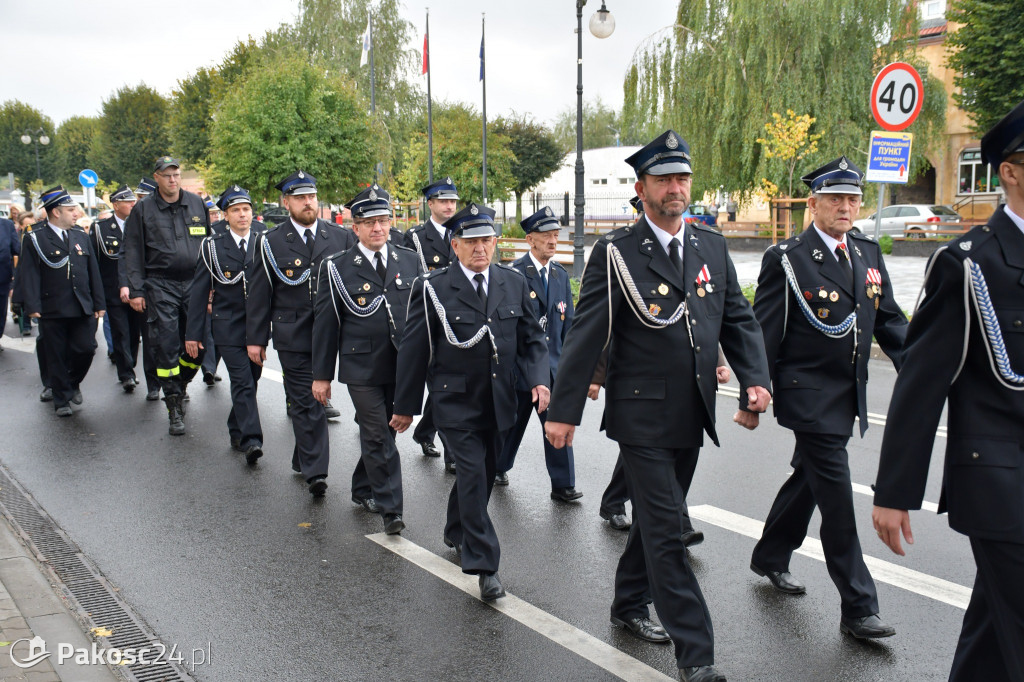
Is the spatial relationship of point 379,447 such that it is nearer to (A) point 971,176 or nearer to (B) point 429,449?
(B) point 429,449

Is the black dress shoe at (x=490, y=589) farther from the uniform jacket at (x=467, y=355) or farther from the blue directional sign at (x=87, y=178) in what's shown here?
the blue directional sign at (x=87, y=178)

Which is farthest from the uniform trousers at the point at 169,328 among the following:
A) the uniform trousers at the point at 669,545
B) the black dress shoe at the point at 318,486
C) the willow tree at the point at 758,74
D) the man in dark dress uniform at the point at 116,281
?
the willow tree at the point at 758,74

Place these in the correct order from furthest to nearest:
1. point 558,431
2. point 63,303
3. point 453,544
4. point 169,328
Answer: point 63,303, point 169,328, point 453,544, point 558,431

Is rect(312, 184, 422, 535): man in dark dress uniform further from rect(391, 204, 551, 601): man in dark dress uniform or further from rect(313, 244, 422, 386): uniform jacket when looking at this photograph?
rect(391, 204, 551, 601): man in dark dress uniform

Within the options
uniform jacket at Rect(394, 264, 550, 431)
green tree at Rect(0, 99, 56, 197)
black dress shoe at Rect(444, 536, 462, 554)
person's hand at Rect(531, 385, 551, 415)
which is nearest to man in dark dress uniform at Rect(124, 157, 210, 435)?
black dress shoe at Rect(444, 536, 462, 554)

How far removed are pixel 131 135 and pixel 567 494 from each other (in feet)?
258

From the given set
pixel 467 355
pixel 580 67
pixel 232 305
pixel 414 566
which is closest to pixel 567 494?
pixel 414 566

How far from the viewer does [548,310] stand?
23.4 ft

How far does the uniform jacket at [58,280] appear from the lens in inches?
405

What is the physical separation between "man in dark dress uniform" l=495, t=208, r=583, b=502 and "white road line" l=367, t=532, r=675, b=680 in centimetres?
127

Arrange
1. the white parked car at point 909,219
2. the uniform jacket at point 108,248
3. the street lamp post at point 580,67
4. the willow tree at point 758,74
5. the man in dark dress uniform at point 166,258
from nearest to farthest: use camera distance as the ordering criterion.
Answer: the man in dark dress uniform at point 166,258
the uniform jacket at point 108,248
the street lamp post at point 580,67
the willow tree at point 758,74
the white parked car at point 909,219

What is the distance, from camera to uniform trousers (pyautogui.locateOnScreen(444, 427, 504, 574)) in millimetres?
5066

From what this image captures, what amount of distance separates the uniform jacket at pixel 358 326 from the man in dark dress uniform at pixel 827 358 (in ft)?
8.55

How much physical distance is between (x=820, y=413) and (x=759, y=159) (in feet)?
81.8
